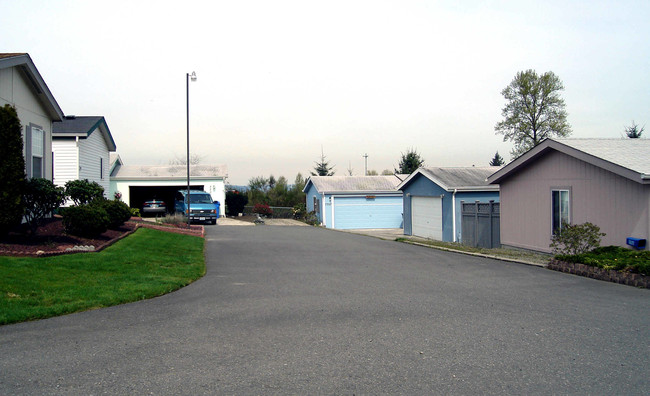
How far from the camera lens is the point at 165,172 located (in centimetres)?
3997

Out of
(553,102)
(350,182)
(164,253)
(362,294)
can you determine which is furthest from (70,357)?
(553,102)

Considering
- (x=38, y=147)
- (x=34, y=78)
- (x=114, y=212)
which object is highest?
(x=34, y=78)

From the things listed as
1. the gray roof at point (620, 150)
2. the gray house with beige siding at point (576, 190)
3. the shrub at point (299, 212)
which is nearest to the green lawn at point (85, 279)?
the gray house with beige siding at point (576, 190)

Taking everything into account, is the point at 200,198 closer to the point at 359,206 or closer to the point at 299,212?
the point at 359,206

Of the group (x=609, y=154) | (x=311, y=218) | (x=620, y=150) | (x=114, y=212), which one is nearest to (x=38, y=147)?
(x=114, y=212)

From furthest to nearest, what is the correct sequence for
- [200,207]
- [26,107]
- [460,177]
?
[200,207] < [460,177] < [26,107]

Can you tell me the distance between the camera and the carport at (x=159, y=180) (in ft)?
124

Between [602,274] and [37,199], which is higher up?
[37,199]

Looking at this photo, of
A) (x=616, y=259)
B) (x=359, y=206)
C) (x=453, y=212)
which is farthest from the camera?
(x=359, y=206)

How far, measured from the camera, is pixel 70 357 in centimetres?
559

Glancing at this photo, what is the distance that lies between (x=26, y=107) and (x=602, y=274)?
15.5 metres

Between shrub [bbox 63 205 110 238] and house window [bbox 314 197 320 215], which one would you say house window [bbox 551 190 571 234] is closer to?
shrub [bbox 63 205 110 238]

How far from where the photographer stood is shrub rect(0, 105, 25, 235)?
1157cm

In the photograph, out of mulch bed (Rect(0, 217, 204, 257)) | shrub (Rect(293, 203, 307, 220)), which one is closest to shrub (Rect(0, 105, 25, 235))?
mulch bed (Rect(0, 217, 204, 257))
